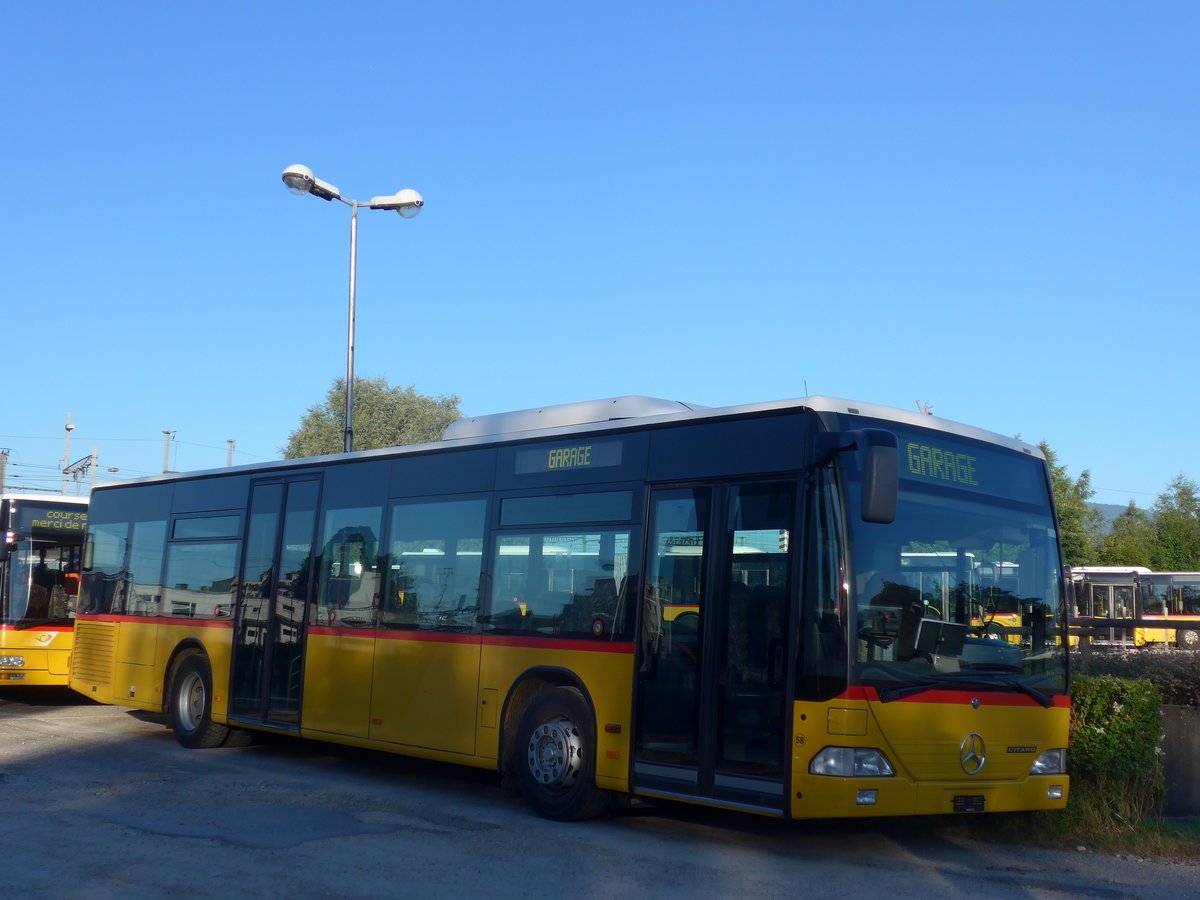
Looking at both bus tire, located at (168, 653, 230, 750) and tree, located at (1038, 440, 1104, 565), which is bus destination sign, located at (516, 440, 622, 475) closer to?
bus tire, located at (168, 653, 230, 750)

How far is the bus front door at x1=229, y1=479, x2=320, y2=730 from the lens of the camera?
13.3 meters

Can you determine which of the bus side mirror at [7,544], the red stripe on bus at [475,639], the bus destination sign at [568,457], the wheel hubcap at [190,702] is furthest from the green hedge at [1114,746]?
the bus side mirror at [7,544]

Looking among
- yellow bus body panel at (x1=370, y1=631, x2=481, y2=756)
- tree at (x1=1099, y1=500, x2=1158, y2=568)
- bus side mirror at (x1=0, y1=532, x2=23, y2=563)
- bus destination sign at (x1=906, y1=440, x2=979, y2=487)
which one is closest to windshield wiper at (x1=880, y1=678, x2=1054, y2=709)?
bus destination sign at (x1=906, y1=440, x2=979, y2=487)

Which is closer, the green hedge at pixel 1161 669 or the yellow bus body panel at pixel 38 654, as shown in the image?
the green hedge at pixel 1161 669

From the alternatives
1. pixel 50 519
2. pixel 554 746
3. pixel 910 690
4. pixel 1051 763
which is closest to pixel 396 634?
pixel 554 746

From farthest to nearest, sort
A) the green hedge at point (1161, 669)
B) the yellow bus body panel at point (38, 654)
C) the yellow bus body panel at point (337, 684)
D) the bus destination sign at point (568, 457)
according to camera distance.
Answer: the yellow bus body panel at point (38, 654) < the yellow bus body panel at point (337, 684) < the green hedge at point (1161, 669) < the bus destination sign at point (568, 457)

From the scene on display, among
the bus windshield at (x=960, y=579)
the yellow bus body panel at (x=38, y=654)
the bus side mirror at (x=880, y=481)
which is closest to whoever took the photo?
the bus side mirror at (x=880, y=481)

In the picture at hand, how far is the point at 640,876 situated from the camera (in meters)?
7.85

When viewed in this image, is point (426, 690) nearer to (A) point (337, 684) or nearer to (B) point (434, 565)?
(B) point (434, 565)

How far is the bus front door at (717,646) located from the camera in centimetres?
838

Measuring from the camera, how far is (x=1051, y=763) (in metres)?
9.02

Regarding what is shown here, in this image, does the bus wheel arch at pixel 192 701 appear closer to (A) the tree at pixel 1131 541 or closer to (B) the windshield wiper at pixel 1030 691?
(B) the windshield wiper at pixel 1030 691

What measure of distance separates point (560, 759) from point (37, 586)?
11.6 metres

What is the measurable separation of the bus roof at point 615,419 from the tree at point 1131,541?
60.1 meters
